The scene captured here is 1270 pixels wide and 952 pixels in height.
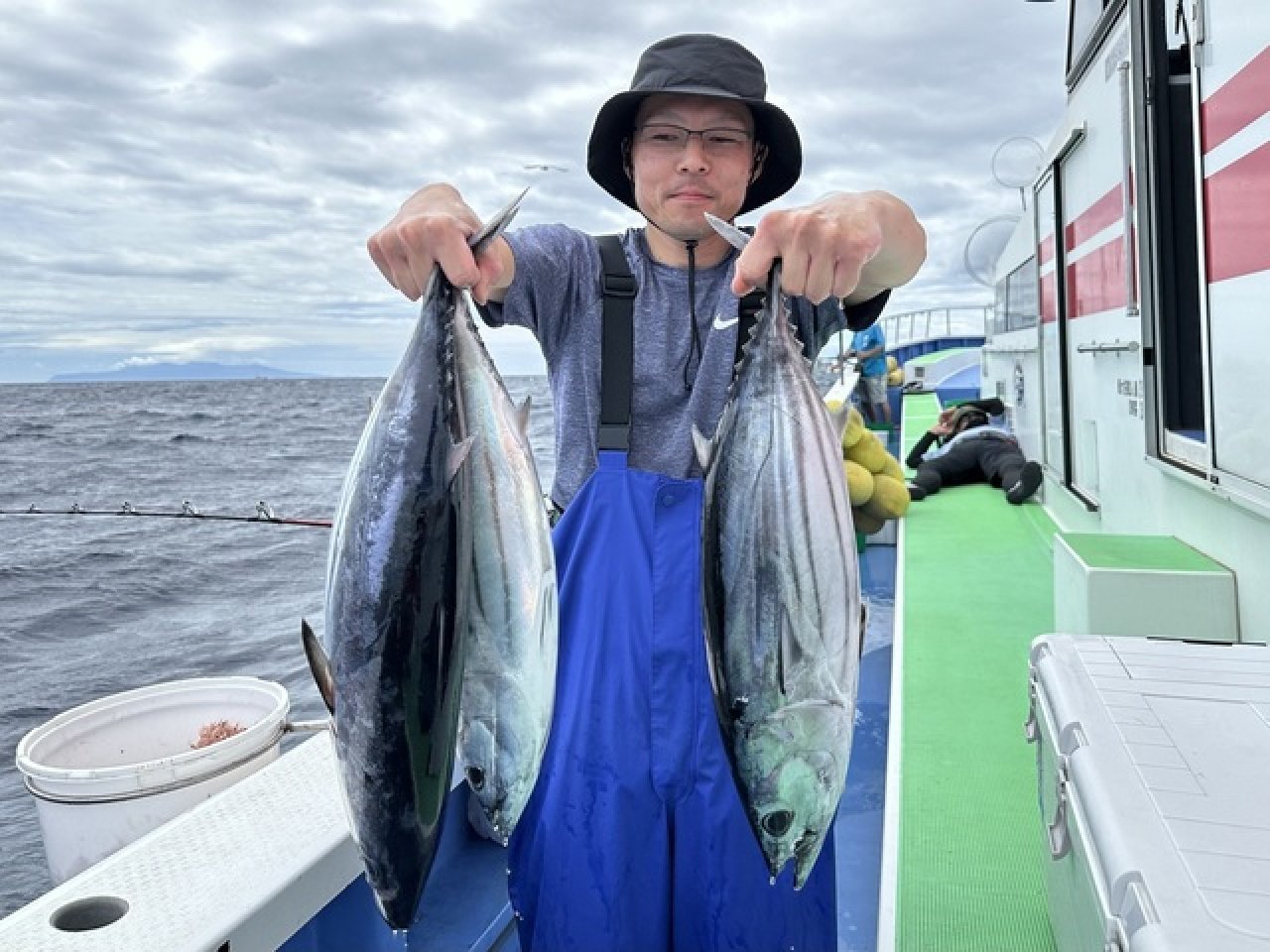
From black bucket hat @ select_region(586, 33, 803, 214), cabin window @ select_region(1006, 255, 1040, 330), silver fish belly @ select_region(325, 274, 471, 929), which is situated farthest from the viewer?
cabin window @ select_region(1006, 255, 1040, 330)

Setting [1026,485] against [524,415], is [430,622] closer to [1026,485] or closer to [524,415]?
[524,415]

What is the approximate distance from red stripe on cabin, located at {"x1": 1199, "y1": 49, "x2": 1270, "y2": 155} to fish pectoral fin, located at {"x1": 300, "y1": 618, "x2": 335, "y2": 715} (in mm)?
2595

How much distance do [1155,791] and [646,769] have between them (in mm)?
824

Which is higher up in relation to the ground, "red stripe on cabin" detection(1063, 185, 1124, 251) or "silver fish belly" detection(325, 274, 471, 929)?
"red stripe on cabin" detection(1063, 185, 1124, 251)

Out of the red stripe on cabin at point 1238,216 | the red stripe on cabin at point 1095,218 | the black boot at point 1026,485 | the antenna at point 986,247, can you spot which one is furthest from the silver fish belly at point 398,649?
the antenna at point 986,247

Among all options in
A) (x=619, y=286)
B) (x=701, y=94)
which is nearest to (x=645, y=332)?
(x=619, y=286)

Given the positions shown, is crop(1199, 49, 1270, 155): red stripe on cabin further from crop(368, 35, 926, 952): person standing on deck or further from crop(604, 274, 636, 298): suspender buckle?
crop(604, 274, 636, 298): suspender buckle

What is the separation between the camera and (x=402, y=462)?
41.3 inches

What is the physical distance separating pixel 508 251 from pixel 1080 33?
14.6 feet

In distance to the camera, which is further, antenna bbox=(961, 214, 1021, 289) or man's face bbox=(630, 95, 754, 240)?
antenna bbox=(961, 214, 1021, 289)

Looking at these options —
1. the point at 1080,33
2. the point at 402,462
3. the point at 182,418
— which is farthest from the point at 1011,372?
the point at 182,418

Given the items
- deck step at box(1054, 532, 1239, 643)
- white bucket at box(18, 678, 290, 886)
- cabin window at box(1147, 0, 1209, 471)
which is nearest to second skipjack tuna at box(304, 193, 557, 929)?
white bucket at box(18, 678, 290, 886)

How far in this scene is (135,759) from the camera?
2873mm

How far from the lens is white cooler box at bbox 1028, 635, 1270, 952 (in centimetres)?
102
